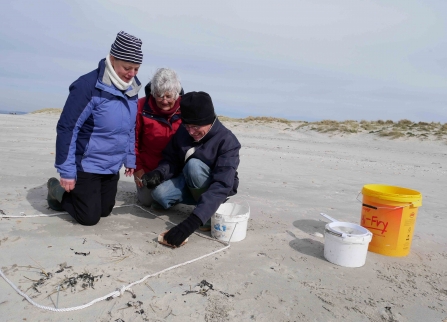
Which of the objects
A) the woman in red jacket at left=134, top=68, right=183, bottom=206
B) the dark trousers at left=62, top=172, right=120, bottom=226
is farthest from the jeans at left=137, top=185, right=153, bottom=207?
the dark trousers at left=62, top=172, right=120, bottom=226

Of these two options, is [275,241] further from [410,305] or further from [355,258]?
[410,305]

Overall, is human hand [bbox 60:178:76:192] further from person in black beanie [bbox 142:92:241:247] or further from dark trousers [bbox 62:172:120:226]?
person in black beanie [bbox 142:92:241:247]

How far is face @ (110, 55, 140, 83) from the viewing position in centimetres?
306

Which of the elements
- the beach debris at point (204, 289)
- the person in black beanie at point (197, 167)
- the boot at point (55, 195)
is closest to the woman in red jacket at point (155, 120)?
the person in black beanie at point (197, 167)

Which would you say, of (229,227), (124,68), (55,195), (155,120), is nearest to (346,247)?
(229,227)

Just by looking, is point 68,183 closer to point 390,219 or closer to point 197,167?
point 197,167

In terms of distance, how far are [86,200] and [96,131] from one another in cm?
61

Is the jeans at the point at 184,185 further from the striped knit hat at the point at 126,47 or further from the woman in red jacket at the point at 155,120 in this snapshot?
the striped knit hat at the point at 126,47

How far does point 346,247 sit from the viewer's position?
8.64 feet

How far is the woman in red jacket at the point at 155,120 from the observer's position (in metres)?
3.43

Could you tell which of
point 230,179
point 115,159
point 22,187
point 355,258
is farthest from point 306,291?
point 22,187

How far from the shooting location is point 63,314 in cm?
187

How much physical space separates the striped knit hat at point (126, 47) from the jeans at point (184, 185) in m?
1.02

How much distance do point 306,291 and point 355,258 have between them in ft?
1.90
